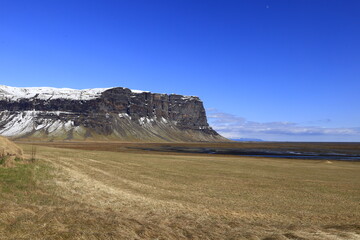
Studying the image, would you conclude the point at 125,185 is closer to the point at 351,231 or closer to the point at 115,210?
the point at 115,210

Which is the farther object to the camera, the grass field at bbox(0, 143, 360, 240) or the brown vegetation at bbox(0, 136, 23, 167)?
the brown vegetation at bbox(0, 136, 23, 167)

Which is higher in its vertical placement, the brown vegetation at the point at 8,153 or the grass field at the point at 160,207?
the brown vegetation at the point at 8,153

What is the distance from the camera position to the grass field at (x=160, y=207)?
1413 cm

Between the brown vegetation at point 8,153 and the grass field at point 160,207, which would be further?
the brown vegetation at point 8,153

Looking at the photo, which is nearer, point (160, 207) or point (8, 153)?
point (160, 207)

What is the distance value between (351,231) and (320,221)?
2.58 metres

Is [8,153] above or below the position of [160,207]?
above

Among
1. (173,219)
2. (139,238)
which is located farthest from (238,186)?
(139,238)

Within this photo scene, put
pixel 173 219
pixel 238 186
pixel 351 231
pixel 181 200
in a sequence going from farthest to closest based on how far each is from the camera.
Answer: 1. pixel 238 186
2. pixel 181 200
3. pixel 173 219
4. pixel 351 231

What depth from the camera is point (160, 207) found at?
20.1 meters

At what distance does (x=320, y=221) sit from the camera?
18.6 meters

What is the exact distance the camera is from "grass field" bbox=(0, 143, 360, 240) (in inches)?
556

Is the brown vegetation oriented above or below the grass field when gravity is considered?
above

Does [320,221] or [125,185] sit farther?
[125,185]
